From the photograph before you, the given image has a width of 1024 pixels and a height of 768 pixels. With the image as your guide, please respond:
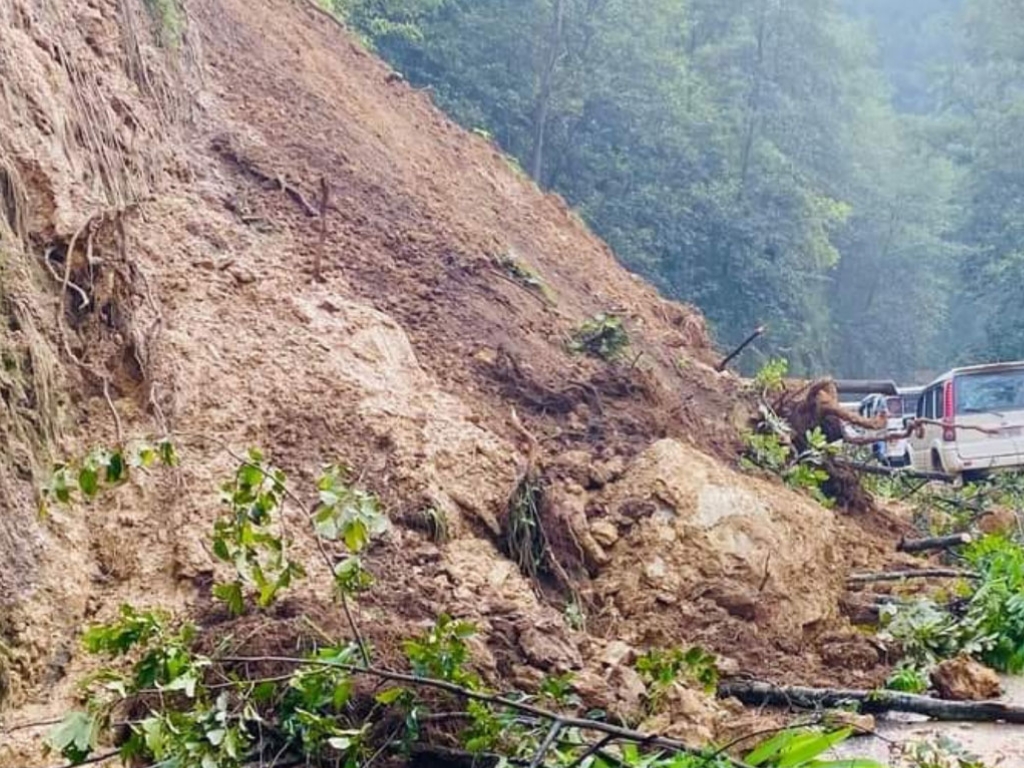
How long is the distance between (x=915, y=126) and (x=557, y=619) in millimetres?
34819

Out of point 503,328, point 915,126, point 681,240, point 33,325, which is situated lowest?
point 33,325

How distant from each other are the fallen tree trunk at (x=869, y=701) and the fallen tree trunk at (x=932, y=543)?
294cm

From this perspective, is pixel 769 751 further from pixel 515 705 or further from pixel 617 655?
pixel 617 655

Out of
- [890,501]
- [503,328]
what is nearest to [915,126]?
[890,501]

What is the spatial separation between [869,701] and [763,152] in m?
26.3

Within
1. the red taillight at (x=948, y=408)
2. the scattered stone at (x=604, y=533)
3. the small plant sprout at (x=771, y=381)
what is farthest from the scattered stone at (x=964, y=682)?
the red taillight at (x=948, y=408)

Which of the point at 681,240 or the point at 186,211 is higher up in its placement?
the point at 681,240

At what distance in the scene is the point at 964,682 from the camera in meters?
5.80

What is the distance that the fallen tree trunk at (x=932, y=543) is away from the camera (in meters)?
8.29

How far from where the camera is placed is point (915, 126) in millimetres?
36844

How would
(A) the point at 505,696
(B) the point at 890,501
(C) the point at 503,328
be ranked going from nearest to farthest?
(A) the point at 505,696 < (C) the point at 503,328 < (B) the point at 890,501

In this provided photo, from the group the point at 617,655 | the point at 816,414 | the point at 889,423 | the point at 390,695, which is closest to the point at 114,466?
the point at 390,695

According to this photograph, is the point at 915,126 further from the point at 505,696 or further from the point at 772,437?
the point at 505,696

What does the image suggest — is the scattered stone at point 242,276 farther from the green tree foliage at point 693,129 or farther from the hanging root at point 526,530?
the green tree foliage at point 693,129
